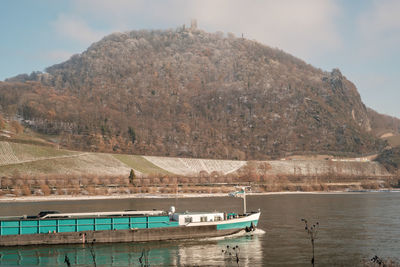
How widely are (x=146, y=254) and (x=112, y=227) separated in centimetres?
926

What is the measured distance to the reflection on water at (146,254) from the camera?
157 ft

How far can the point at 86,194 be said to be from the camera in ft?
517

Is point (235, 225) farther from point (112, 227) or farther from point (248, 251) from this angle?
point (112, 227)

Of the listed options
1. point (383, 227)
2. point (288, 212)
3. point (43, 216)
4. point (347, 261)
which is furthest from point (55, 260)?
point (288, 212)

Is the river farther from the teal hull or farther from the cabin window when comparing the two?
the cabin window

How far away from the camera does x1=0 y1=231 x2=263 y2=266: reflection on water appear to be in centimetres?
4794

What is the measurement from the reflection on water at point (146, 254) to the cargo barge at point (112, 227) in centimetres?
113

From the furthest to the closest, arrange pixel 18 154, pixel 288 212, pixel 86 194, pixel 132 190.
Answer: pixel 18 154
pixel 132 190
pixel 86 194
pixel 288 212

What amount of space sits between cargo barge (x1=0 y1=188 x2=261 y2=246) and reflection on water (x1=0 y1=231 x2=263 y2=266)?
1126 mm

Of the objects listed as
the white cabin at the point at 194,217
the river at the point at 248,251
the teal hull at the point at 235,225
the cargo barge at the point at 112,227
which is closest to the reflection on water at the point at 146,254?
the river at the point at 248,251

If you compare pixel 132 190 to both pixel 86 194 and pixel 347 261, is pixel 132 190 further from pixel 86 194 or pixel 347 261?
pixel 347 261

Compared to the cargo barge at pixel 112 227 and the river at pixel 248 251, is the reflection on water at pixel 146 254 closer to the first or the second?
the river at pixel 248 251

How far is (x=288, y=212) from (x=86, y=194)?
281 ft

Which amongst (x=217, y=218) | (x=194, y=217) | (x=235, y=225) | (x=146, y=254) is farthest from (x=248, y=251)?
(x=146, y=254)
